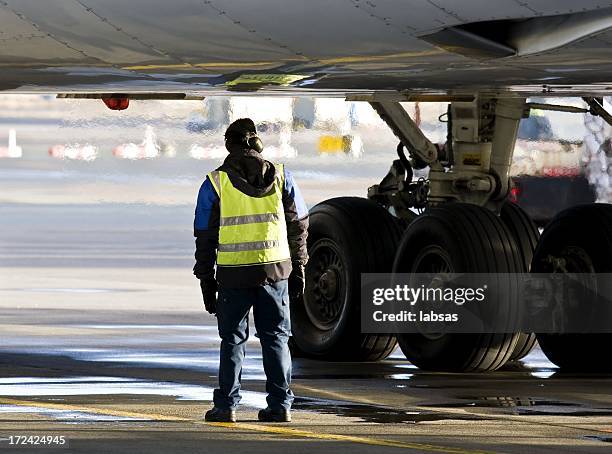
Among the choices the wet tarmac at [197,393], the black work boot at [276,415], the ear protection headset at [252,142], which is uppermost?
the ear protection headset at [252,142]

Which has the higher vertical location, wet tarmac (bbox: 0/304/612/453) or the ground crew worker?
the ground crew worker

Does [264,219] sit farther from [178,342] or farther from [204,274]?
[178,342]

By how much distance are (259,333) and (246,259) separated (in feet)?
1.33

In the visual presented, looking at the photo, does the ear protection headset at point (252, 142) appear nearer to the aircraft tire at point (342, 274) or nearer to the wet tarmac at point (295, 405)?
the wet tarmac at point (295, 405)

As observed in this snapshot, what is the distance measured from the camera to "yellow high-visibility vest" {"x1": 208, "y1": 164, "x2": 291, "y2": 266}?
29.7 ft

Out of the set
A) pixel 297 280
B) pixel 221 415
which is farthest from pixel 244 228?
pixel 221 415

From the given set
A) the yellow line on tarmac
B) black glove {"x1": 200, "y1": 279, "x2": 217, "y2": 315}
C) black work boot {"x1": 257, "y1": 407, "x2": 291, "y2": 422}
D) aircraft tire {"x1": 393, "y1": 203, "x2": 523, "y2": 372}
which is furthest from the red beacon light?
black work boot {"x1": 257, "y1": 407, "x2": 291, "y2": 422}

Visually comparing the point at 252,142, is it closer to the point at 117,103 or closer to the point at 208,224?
the point at 208,224

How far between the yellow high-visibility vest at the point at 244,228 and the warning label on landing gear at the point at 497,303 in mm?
2944

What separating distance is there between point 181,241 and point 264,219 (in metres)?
16.3

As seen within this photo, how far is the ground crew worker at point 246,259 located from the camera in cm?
903

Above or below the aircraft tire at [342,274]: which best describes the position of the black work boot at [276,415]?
below

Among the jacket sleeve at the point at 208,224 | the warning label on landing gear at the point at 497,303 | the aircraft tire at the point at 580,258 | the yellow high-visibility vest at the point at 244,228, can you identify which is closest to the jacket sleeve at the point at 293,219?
the yellow high-visibility vest at the point at 244,228

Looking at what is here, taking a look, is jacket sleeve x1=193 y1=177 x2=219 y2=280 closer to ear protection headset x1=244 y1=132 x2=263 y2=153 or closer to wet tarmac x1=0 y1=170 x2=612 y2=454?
ear protection headset x1=244 y1=132 x2=263 y2=153
